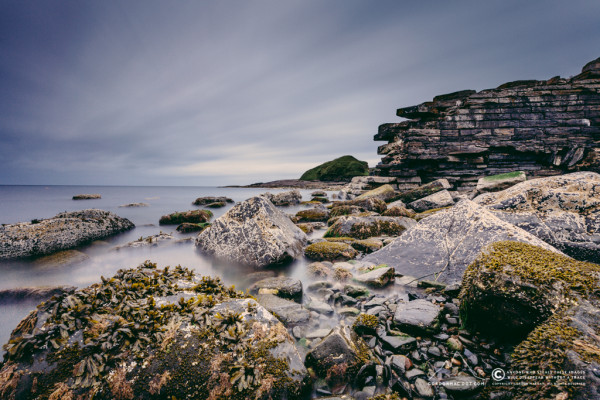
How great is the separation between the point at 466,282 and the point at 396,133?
16833mm

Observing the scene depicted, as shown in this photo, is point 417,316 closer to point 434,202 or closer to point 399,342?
point 399,342

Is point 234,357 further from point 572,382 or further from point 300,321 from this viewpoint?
point 572,382

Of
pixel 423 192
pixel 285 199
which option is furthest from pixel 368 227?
pixel 285 199

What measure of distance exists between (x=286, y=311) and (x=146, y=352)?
1894 millimetres

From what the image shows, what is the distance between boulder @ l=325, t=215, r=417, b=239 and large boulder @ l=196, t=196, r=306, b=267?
178 centimetres

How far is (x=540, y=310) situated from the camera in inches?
89.9

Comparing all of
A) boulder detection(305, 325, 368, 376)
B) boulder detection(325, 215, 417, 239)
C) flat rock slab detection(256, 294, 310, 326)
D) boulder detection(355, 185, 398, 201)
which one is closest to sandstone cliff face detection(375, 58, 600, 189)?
boulder detection(355, 185, 398, 201)

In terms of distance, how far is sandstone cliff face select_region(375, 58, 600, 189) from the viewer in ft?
52.6

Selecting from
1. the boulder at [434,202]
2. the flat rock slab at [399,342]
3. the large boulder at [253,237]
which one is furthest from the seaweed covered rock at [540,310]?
the boulder at [434,202]

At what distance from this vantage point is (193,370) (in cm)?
221

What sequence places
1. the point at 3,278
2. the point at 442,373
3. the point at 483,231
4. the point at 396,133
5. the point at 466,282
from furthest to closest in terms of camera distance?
the point at 396,133 < the point at 3,278 < the point at 483,231 < the point at 466,282 < the point at 442,373

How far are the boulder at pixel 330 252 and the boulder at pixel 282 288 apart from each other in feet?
6.61

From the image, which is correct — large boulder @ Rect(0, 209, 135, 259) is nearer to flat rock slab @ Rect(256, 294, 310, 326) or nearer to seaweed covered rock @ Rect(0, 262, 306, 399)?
seaweed covered rock @ Rect(0, 262, 306, 399)

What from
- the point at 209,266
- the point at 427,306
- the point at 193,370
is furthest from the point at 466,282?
the point at 209,266
